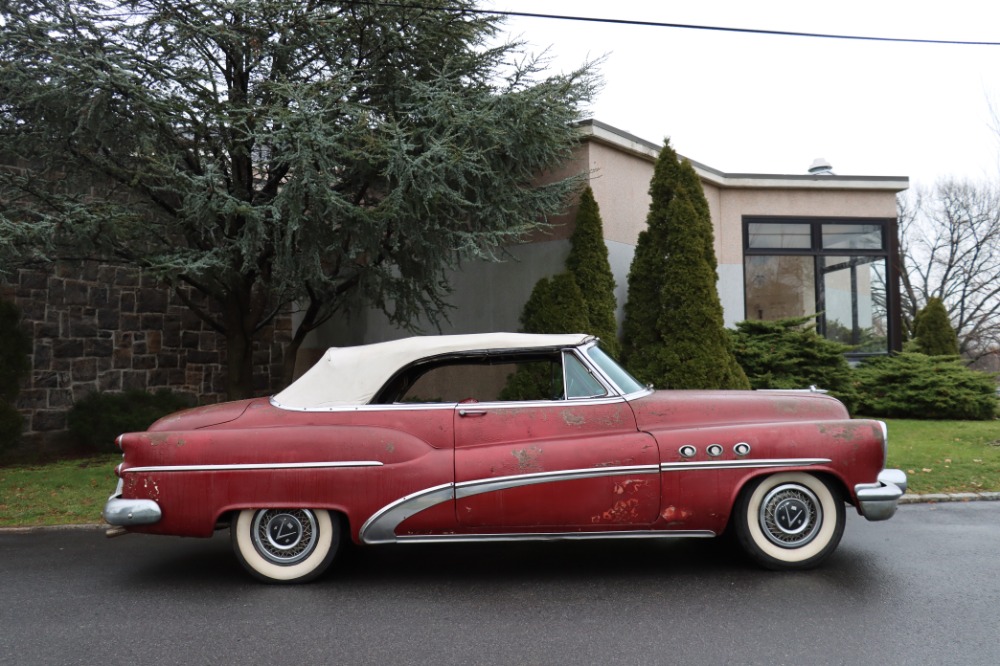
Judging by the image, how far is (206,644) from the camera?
12.8ft

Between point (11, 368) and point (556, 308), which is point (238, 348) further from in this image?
point (556, 308)

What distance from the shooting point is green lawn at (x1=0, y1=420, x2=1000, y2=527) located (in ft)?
25.3

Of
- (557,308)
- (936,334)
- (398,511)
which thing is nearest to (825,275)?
(936,334)

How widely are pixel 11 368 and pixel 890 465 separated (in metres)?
11.8

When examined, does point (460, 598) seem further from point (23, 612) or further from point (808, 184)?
point (808, 184)

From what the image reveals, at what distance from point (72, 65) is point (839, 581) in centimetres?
863

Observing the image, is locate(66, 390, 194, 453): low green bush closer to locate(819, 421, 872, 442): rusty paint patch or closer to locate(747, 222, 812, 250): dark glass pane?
locate(819, 421, 872, 442): rusty paint patch

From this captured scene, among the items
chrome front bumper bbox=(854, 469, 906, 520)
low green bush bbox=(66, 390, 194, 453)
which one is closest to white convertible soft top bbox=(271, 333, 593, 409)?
chrome front bumper bbox=(854, 469, 906, 520)

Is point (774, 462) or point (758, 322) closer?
point (774, 462)

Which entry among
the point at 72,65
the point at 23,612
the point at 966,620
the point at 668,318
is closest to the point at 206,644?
the point at 23,612

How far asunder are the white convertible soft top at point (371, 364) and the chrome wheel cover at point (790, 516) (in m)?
1.61

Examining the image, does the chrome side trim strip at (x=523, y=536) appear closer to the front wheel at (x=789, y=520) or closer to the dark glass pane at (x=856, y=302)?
the front wheel at (x=789, y=520)

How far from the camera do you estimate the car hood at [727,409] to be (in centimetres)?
507

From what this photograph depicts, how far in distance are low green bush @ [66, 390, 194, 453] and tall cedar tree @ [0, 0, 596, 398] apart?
3.37 meters
